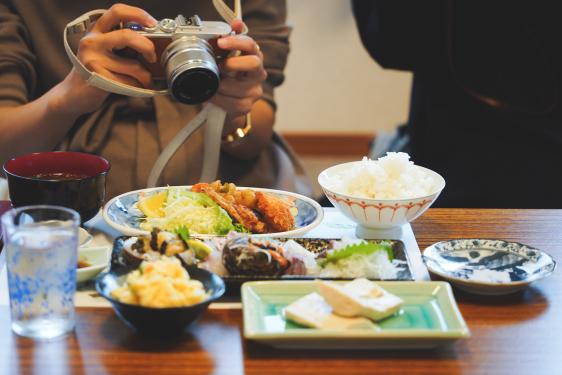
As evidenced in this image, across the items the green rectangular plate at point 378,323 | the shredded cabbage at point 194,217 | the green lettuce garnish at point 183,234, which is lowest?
the shredded cabbage at point 194,217

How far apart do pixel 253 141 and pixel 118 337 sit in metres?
0.82

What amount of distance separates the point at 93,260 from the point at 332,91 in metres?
2.70

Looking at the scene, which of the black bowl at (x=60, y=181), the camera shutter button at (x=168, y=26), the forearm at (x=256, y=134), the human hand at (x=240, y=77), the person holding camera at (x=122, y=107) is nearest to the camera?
the black bowl at (x=60, y=181)

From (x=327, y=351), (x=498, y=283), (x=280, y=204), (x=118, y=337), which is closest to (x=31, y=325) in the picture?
(x=118, y=337)

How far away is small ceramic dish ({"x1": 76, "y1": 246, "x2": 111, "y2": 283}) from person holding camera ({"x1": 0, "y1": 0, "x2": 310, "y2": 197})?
41 cm

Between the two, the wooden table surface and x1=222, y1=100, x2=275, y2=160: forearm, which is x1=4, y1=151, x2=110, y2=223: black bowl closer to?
the wooden table surface

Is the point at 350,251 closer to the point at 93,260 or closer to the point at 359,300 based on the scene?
the point at 359,300

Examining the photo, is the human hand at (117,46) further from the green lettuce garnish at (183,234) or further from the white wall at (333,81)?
the white wall at (333,81)

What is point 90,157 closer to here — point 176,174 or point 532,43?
point 176,174

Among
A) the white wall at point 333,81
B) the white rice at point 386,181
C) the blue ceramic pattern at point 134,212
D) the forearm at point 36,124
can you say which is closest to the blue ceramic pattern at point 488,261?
the white rice at point 386,181

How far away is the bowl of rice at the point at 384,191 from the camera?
3.77 ft

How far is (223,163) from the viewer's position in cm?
166

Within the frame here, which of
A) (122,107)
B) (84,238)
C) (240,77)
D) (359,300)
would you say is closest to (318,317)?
(359,300)

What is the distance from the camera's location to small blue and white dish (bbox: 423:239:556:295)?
100 cm
